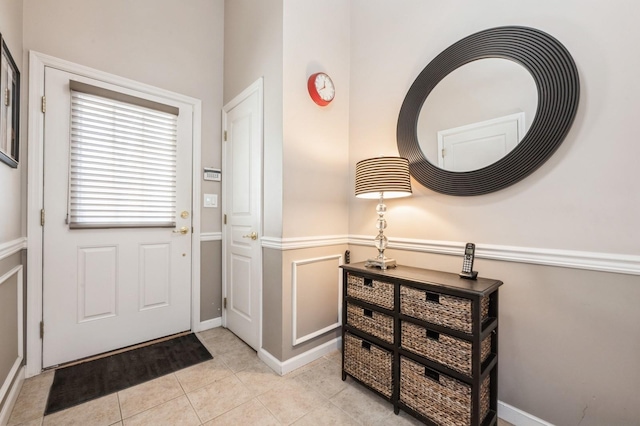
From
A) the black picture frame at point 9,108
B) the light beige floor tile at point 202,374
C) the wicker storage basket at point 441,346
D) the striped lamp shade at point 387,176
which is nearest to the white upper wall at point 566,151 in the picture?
the striped lamp shade at point 387,176

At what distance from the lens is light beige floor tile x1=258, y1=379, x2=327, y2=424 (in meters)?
1.51

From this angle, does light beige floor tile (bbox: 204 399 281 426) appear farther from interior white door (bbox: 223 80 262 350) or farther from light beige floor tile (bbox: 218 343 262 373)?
interior white door (bbox: 223 80 262 350)

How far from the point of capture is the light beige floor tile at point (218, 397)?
152cm

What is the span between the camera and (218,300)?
8.76ft

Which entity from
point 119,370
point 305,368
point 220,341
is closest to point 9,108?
point 119,370

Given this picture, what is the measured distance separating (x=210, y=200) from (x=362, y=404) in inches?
82.3

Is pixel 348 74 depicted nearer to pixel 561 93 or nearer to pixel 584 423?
pixel 561 93

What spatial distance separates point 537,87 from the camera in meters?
1.36

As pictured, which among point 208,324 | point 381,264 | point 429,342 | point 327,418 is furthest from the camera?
point 208,324

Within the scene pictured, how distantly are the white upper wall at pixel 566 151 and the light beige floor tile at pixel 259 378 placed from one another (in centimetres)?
135

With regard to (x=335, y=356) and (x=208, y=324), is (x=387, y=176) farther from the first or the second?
(x=208, y=324)

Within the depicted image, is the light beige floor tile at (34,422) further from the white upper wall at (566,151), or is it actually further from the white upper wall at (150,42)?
the white upper wall at (566,151)

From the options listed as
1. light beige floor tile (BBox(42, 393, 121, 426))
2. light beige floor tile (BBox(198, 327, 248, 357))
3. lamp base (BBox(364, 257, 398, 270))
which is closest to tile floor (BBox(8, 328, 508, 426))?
light beige floor tile (BBox(42, 393, 121, 426))

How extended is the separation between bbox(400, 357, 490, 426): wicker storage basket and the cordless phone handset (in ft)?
1.68
